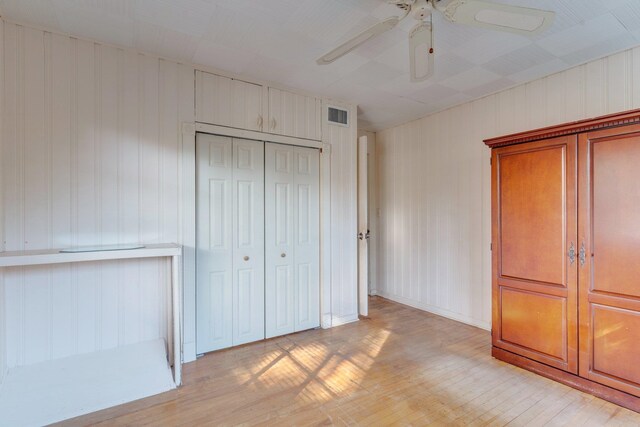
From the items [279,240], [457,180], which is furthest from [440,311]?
[279,240]

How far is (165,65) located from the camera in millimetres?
2752

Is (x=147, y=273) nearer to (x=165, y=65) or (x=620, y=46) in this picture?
(x=165, y=65)

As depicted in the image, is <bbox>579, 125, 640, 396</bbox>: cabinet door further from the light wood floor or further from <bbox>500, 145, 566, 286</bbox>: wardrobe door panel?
the light wood floor

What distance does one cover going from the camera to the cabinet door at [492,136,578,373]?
2.39 metres

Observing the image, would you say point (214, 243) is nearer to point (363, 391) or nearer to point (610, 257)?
point (363, 391)

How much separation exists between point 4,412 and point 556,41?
468cm

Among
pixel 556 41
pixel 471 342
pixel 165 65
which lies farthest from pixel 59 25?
pixel 471 342

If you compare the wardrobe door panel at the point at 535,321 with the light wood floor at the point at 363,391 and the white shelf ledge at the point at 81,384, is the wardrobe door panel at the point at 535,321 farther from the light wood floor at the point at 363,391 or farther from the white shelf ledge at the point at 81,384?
the white shelf ledge at the point at 81,384

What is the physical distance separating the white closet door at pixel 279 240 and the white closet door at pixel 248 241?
7cm

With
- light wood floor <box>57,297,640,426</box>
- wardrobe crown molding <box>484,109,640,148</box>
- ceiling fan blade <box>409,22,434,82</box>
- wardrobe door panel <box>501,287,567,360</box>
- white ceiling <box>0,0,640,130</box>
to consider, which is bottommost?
light wood floor <box>57,297,640,426</box>

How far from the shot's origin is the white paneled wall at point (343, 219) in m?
3.74

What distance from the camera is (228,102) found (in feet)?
9.98

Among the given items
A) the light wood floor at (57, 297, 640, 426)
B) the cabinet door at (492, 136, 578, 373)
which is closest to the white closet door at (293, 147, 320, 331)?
the light wood floor at (57, 297, 640, 426)

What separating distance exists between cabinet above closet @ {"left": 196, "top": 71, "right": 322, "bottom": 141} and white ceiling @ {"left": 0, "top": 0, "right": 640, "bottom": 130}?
160 millimetres
